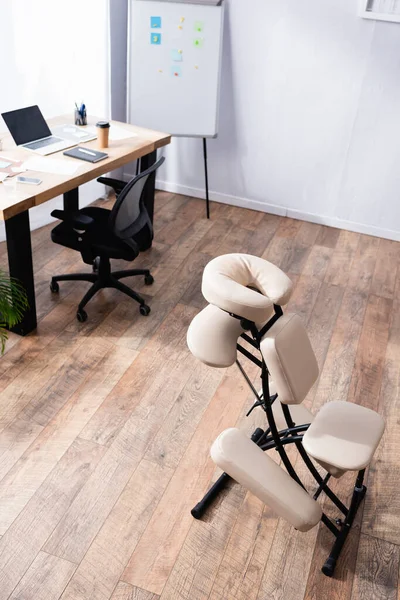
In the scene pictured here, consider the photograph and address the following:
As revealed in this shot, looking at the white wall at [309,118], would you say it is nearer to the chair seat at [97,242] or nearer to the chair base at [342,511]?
the chair seat at [97,242]

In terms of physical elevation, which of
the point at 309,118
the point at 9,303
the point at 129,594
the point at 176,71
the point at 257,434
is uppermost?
the point at 176,71

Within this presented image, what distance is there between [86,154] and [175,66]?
1340 millimetres

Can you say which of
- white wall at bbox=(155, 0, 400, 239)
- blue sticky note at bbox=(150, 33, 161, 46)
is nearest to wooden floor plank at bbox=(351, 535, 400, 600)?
white wall at bbox=(155, 0, 400, 239)

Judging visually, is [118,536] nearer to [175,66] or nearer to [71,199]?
[71,199]

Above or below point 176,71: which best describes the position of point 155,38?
above

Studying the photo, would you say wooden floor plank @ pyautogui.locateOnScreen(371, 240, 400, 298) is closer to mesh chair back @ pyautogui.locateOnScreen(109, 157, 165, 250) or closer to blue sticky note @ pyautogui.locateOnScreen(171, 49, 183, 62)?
mesh chair back @ pyautogui.locateOnScreen(109, 157, 165, 250)

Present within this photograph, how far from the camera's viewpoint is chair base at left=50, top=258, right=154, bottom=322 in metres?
3.30

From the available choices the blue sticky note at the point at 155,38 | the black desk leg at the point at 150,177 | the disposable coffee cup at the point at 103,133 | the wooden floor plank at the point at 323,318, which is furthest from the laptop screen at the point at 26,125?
the wooden floor plank at the point at 323,318

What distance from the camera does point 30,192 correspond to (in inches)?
113

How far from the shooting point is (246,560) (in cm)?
213

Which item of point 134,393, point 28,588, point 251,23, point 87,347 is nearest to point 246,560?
point 28,588

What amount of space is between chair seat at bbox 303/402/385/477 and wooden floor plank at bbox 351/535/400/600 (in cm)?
42

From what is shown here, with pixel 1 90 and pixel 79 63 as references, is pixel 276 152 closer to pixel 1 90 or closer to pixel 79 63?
pixel 79 63

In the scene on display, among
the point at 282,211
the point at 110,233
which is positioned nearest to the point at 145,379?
the point at 110,233
